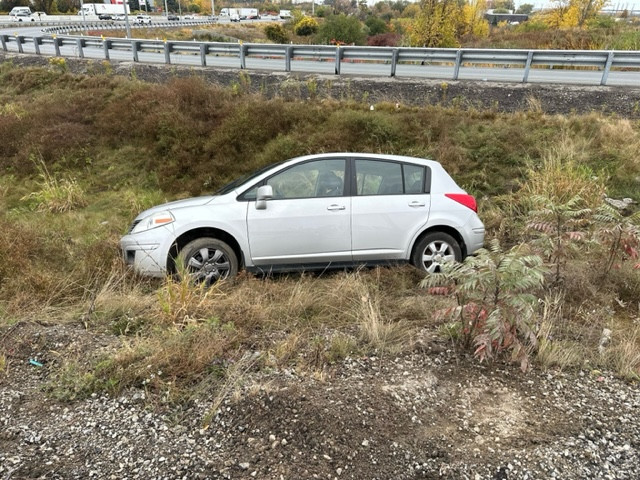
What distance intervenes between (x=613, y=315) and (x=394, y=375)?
8.69 ft

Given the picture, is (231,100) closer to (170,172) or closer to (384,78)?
(170,172)

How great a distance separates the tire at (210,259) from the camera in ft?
17.7

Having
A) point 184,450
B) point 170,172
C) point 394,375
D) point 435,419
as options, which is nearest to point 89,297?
point 184,450

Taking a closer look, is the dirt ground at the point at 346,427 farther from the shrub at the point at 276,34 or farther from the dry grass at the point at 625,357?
the shrub at the point at 276,34

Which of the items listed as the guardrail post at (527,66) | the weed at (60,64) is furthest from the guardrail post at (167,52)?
the guardrail post at (527,66)

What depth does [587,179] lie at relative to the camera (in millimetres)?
7883

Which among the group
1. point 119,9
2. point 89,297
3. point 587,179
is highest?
point 119,9

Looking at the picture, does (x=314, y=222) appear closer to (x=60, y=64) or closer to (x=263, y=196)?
(x=263, y=196)

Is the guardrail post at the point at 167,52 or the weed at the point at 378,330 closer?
the weed at the point at 378,330

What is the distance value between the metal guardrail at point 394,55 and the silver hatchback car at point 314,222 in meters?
8.17

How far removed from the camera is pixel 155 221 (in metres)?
5.49

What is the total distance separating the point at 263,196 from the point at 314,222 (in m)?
0.70

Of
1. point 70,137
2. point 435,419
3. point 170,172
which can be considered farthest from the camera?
point 70,137

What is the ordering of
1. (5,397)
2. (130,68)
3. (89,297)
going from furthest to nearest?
(130,68)
(89,297)
(5,397)
